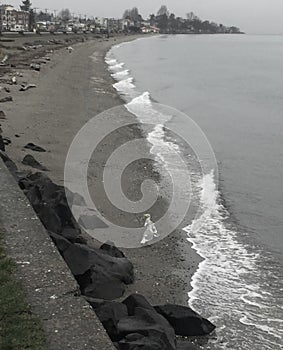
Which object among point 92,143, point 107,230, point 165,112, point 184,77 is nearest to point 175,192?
point 107,230

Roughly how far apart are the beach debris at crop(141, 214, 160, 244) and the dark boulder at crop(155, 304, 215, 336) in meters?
2.78

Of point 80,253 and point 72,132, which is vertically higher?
point 80,253

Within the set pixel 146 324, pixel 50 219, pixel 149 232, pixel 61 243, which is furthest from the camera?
pixel 149 232

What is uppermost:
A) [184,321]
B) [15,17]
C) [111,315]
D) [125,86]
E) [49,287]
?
[15,17]

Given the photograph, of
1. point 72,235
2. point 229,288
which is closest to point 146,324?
point 229,288

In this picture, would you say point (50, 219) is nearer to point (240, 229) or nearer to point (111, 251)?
point (111, 251)

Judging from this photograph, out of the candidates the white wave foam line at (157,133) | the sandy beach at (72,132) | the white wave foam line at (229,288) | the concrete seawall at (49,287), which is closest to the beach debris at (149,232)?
the sandy beach at (72,132)

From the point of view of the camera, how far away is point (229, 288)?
685 cm

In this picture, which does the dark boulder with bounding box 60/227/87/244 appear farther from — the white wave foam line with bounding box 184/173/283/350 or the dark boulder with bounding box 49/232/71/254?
the white wave foam line with bounding box 184/173/283/350

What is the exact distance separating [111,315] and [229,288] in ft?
8.19

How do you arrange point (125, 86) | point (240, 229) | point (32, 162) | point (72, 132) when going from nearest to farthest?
point (240, 229) → point (32, 162) → point (72, 132) → point (125, 86)

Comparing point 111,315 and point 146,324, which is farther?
point 111,315

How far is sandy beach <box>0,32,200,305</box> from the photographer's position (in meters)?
6.92

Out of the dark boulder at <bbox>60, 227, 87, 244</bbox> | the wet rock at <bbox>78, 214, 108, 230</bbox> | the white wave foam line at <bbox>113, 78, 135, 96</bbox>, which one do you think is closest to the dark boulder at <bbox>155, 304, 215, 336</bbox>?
the dark boulder at <bbox>60, 227, 87, 244</bbox>
